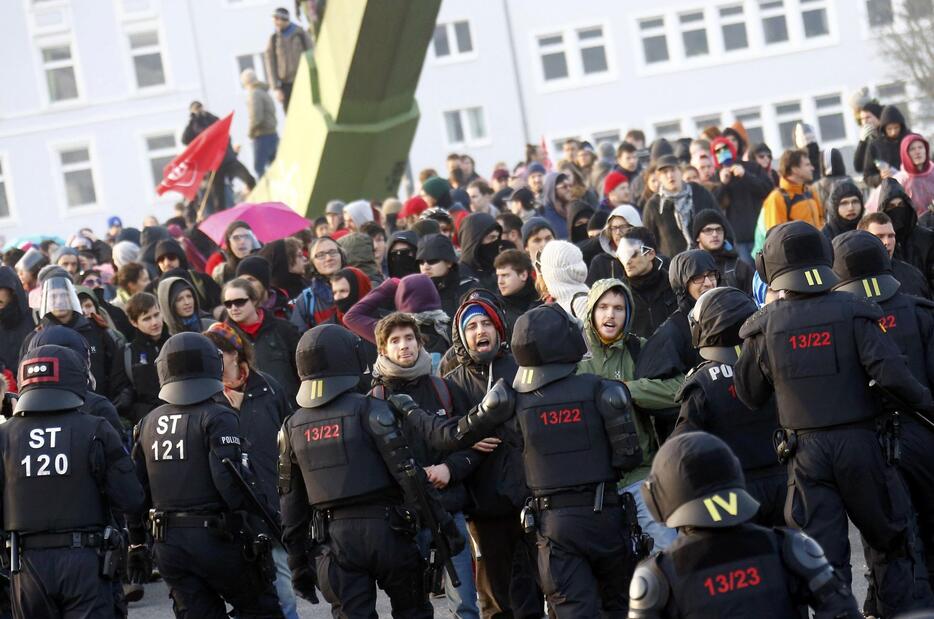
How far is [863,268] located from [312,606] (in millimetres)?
4325

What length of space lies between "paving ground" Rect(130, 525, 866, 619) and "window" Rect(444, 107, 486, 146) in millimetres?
34085

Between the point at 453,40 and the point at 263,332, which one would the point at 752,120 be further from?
the point at 263,332

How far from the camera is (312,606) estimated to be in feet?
35.1

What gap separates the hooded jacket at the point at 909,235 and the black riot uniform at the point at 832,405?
4.04 meters

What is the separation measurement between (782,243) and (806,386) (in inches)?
28.1

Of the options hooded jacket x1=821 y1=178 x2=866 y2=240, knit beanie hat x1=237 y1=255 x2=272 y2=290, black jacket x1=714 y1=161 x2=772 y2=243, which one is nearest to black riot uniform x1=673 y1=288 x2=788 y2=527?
hooded jacket x1=821 y1=178 x2=866 y2=240

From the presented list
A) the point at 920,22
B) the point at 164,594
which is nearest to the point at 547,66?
the point at 920,22

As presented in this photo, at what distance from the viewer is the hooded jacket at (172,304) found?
11.4 m

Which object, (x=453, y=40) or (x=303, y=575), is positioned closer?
(x=303, y=575)

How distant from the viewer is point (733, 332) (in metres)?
8.39

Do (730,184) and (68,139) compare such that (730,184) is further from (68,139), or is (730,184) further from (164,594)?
(68,139)

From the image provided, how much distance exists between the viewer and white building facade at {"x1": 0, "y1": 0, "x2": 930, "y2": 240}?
145 ft

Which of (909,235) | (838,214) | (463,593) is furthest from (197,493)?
(909,235)

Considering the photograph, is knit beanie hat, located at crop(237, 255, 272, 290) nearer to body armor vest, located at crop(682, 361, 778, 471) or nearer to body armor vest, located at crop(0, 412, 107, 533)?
body armor vest, located at crop(0, 412, 107, 533)
